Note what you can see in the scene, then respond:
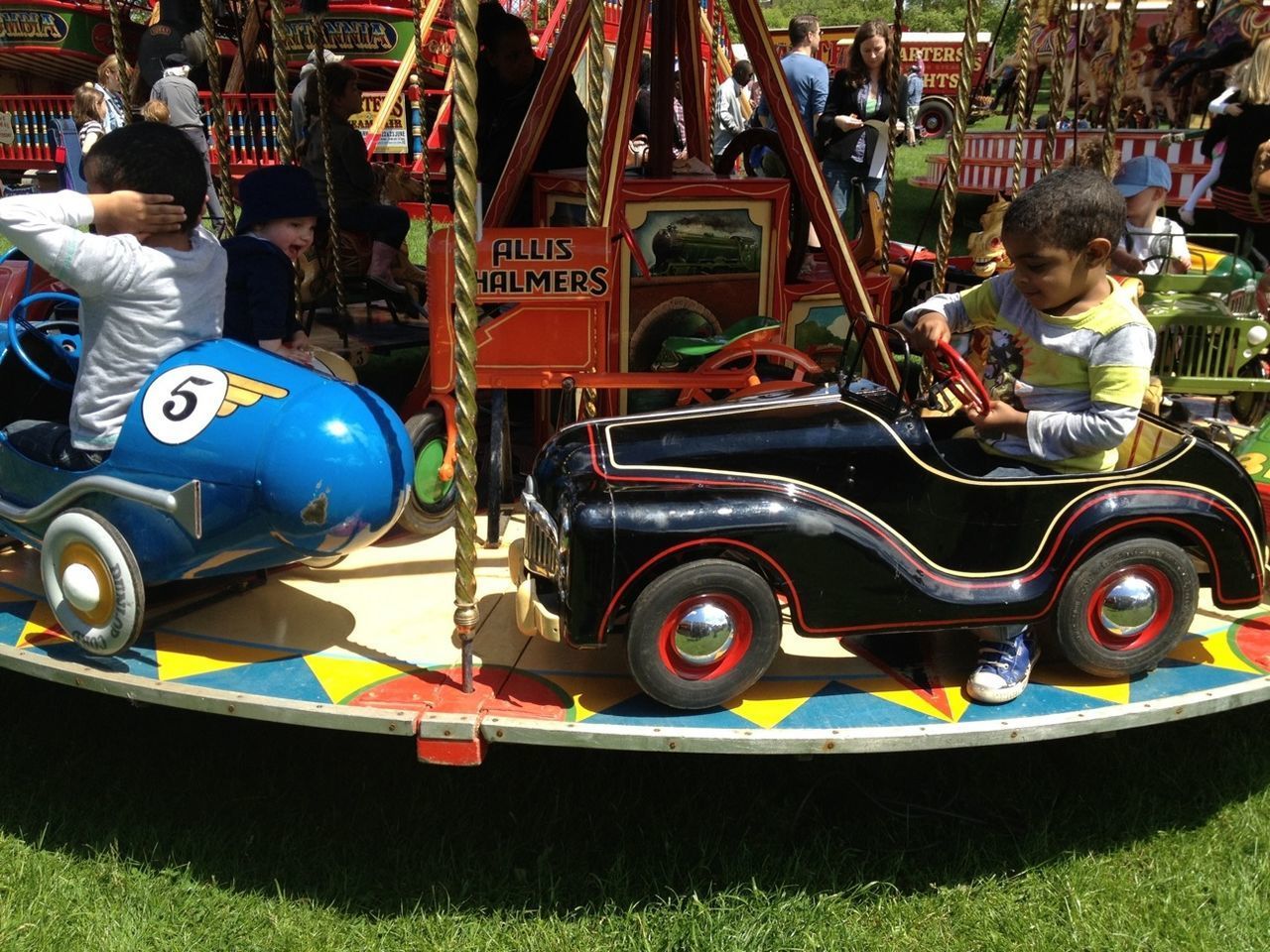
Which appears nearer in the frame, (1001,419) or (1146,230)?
(1001,419)

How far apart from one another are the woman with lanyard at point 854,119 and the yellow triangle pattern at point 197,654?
6567 mm

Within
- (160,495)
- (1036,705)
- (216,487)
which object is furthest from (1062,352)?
(160,495)

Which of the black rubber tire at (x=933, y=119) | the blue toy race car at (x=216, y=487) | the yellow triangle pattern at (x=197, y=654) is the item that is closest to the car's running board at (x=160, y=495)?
the blue toy race car at (x=216, y=487)

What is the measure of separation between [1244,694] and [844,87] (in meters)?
7.00

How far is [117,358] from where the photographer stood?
2.91m

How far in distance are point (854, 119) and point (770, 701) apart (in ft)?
22.4

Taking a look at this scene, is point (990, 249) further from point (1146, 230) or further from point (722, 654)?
point (722, 654)

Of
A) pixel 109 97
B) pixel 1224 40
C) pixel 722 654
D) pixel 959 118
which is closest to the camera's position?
pixel 722 654

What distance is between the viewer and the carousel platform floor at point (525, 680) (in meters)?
2.61

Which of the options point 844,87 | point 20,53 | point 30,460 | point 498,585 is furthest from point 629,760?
point 20,53

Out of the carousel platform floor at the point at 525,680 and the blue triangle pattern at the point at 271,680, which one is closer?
the carousel platform floor at the point at 525,680

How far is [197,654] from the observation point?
118 inches

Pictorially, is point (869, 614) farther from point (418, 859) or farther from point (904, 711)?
point (418, 859)

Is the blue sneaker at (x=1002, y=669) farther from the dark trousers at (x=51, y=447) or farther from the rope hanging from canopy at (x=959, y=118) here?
the dark trousers at (x=51, y=447)
